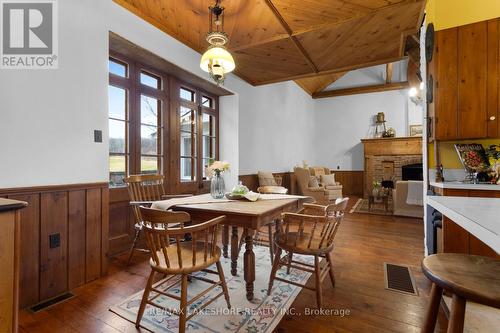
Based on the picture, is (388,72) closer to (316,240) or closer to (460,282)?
(316,240)

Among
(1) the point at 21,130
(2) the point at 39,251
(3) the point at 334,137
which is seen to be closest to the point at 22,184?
(1) the point at 21,130

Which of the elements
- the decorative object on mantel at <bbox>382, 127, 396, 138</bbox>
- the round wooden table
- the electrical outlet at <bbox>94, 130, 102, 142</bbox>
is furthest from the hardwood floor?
the decorative object on mantel at <bbox>382, 127, 396, 138</bbox>

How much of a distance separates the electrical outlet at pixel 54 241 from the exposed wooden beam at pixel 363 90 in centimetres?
851

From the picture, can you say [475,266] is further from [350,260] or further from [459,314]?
[350,260]

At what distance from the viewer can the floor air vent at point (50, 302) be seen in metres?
1.75

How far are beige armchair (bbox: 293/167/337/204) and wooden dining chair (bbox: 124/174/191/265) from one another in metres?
3.55

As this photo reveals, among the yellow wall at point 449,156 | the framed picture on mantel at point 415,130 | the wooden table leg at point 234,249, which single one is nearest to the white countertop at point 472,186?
the yellow wall at point 449,156

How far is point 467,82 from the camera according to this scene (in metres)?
2.20

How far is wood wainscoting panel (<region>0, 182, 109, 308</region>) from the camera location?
5.78ft

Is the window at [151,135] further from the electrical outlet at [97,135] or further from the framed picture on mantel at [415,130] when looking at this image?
the framed picture on mantel at [415,130]

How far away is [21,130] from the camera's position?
1.74 m

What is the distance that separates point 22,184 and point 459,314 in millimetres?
2584

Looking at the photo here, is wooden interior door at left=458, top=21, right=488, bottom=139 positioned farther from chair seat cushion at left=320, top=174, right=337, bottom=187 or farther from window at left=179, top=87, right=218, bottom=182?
chair seat cushion at left=320, top=174, right=337, bottom=187

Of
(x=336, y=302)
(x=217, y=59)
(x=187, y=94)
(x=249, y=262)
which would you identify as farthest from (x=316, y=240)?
(x=187, y=94)
